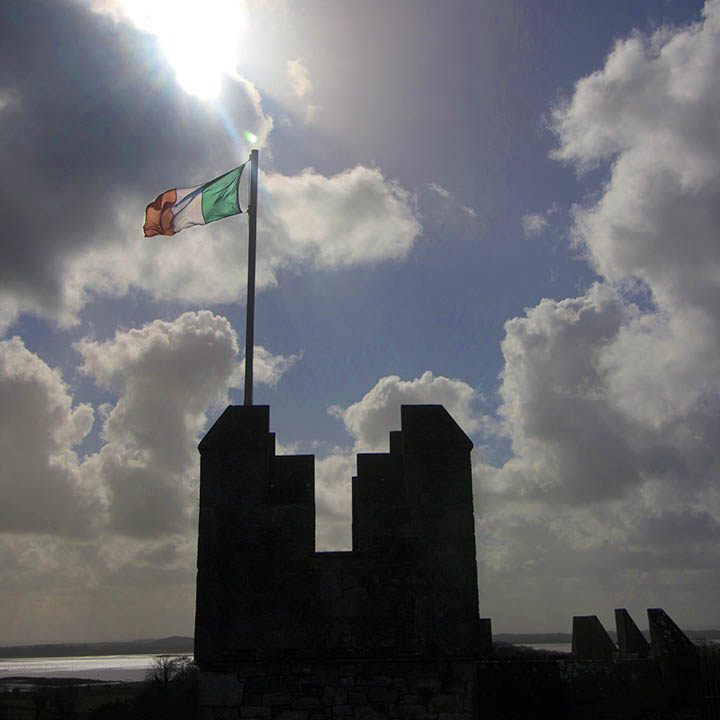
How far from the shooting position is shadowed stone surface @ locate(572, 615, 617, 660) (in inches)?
525

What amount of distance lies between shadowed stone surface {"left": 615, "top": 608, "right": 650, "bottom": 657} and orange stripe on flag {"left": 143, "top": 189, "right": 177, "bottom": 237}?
974cm

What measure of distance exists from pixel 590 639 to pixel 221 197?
10.2 meters

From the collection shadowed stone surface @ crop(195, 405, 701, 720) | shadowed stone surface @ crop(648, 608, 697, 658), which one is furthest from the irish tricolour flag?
shadowed stone surface @ crop(648, 608, 697, 658)

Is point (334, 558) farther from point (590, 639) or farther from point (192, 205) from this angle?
point (590, 639)

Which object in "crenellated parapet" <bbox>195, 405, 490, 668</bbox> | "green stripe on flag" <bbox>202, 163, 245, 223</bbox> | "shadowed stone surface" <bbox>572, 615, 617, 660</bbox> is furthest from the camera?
"shadowed stone surface" <bbox>572, 615, 617, 660</bbox>

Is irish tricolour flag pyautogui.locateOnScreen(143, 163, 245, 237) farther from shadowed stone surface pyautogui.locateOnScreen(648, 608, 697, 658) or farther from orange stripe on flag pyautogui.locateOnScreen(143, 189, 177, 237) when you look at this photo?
shadowed stone surface pyautogui.locateOnScreen(648, 608, 697, 658)

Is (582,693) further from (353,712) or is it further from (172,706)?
(172,706)

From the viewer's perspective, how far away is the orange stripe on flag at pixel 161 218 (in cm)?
1195

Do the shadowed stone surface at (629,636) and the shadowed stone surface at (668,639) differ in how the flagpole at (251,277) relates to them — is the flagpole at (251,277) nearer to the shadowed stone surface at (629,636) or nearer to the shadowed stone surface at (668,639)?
the shadowed stone surface at (668,639)

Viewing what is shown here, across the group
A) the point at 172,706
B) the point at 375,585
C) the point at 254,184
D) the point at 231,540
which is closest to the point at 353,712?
the point at 375,585

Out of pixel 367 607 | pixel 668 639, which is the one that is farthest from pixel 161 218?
pixel 668 639

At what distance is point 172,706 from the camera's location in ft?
112

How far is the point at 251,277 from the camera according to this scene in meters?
10.2

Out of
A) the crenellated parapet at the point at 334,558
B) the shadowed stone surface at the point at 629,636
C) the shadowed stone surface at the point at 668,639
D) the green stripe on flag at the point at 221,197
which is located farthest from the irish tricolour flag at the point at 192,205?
the shadowed stone surface at the point at 629,636
